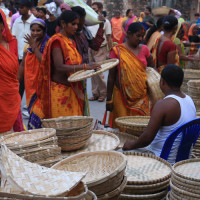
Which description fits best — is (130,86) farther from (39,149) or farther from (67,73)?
(39,149)

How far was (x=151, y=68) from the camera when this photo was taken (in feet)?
14.4

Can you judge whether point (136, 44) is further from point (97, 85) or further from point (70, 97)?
point (97, 85)

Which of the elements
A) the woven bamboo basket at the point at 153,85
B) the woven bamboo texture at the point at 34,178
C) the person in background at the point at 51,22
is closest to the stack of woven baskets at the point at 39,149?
the woven bamboo texture at the point at 34,178

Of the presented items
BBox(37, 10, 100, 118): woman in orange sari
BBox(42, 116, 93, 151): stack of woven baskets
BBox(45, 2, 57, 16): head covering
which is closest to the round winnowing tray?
BBox(42, 116, 93, 151): stack of woven baskets

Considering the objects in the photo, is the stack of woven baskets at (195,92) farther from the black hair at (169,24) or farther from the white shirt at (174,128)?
the white shirt at (174,128)

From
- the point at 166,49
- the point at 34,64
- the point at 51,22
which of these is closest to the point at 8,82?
the point at 34,64

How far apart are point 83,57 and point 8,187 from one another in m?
3.03

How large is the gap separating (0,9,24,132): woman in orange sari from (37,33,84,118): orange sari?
0.57m

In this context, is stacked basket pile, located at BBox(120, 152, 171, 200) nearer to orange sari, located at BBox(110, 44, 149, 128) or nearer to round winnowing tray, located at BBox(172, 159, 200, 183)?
round winnowing tray, located at BBox(172, 159, 200, 183)

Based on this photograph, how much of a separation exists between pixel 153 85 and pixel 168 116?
1326 mm

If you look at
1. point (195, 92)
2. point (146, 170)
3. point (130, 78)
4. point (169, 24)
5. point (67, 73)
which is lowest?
point (195, 92)

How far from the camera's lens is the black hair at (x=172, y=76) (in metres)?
3.06

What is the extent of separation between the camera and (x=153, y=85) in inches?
166

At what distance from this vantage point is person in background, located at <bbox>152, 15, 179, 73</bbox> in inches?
202
